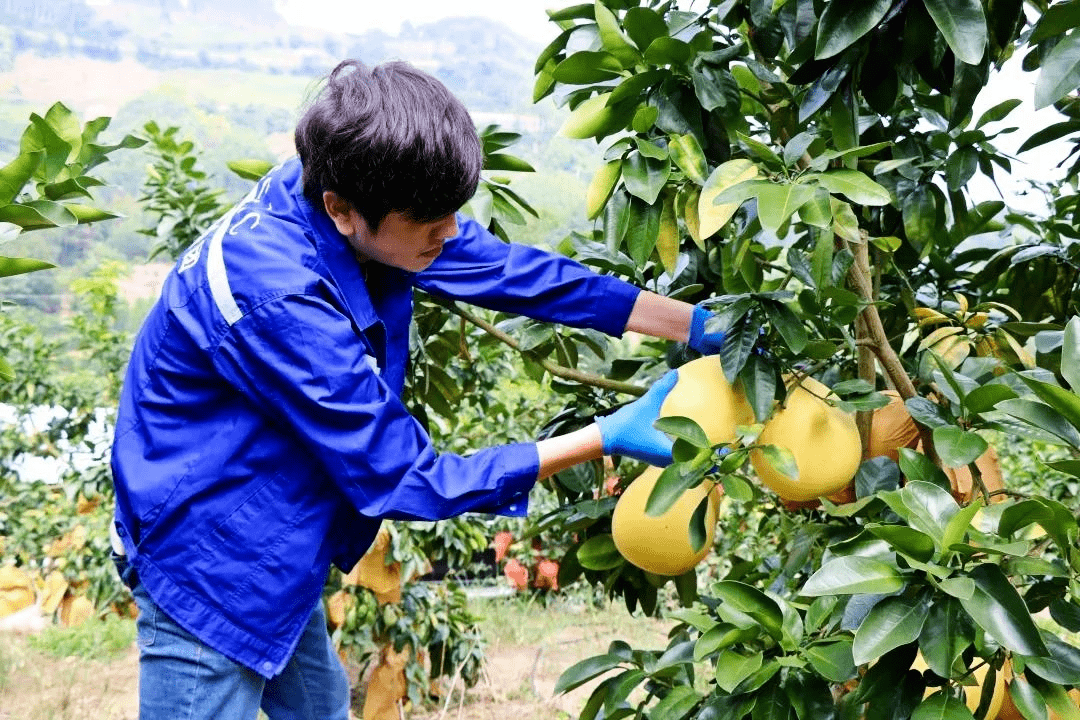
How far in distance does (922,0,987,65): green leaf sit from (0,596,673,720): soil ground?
7.01 ft

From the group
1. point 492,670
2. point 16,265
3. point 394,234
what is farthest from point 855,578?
point 492,670

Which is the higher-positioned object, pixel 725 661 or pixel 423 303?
pixel 725 661

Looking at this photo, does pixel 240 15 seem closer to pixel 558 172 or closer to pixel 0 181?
pixel 558 172

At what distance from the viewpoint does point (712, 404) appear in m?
1.37

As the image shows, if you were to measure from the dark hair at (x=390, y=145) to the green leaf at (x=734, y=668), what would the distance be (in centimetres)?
59

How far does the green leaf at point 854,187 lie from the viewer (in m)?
1.12

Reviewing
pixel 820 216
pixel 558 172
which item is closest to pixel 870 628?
pixel 820 216

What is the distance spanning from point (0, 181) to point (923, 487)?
1.03 meters

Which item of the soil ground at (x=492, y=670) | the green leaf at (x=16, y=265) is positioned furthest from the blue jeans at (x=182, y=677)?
the soil ground at (x=492, y=670)

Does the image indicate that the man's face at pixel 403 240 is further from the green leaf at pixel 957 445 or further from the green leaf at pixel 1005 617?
the green leaf at pixel 1005 617

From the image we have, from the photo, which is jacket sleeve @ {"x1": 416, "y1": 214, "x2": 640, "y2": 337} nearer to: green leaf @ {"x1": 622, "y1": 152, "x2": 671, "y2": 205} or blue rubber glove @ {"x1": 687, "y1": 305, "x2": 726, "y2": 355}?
blue rubber glove @ {"x1": 687, "y1": 305, "x2": 726, "y2": 355}

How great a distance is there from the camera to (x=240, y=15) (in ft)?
42.7

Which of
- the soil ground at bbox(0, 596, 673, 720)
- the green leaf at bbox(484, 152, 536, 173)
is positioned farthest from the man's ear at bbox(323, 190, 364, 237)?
the soil ground at bbox(0, 596, 673, 720)

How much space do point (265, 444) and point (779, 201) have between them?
2.15 ft
